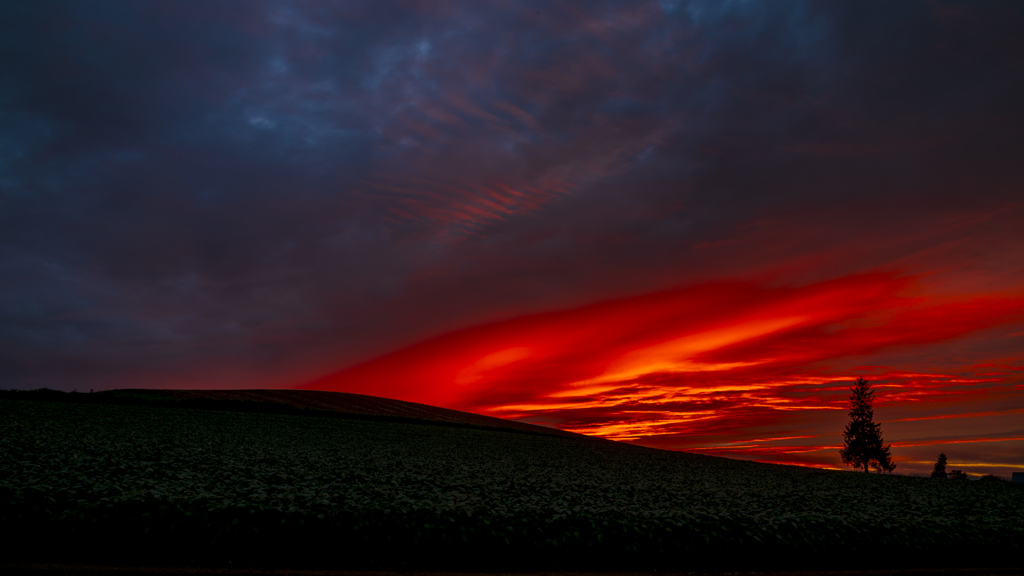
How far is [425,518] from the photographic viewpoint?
1445cm

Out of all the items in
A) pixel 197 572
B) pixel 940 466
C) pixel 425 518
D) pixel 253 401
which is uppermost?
pixel 253 401

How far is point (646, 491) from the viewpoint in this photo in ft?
75.6

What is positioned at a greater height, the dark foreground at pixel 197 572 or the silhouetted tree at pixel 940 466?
the dark foreground at pixel 197 572

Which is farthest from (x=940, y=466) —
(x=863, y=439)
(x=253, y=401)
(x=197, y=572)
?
(x=197, y=572)

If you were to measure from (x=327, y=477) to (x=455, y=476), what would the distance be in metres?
6.06

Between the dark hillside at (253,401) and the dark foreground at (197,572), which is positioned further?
the dark hillside at (253,401)

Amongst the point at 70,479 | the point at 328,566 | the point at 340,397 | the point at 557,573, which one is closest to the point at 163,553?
the point at 328,566

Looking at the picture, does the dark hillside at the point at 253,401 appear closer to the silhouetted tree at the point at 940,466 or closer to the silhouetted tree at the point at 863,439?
the silhouetted tree at the point at 863,439

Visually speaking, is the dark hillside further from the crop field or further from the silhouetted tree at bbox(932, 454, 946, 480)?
the silhouetted tree at bbox(932, 454, 946, 480)

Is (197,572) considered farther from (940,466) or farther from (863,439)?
(940,466)

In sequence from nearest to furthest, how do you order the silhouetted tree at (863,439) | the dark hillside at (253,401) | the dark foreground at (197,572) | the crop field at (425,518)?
1. the dark foreground at (197,572)
2. the crop field at (425,518)
3. the dark hillside at (253,401)
4. the silhouetted tree at (863,439)

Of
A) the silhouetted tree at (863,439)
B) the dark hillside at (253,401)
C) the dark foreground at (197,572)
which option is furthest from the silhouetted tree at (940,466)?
the dark foreground at (197,572)

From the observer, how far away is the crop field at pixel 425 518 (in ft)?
41.9

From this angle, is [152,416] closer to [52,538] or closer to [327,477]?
[327,477]
